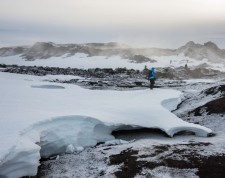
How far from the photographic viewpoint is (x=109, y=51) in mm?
133625

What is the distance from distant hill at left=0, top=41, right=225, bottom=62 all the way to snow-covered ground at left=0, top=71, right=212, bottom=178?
331 ft

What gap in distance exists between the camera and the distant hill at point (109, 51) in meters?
132

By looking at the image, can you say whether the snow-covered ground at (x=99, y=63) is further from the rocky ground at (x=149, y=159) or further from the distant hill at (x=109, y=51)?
the rocky ground at (x=149, y=159)

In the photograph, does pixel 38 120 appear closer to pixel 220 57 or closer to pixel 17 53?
pixel 220 57

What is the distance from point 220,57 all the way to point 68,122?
13675cm

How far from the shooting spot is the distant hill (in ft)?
432

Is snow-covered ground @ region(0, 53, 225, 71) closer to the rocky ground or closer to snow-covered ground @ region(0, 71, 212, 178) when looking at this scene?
snow-covered ground @ region(0, 71, 212, 178)

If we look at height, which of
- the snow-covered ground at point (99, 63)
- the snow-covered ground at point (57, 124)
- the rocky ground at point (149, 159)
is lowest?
the rocky ground at point (149, 159)

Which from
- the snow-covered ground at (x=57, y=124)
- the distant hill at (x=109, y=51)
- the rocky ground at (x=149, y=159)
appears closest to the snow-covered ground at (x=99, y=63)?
the distant hill at (x=109, y=51)

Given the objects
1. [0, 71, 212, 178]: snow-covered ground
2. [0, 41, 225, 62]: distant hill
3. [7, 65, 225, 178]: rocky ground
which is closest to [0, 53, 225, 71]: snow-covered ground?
[0, 41, 225, 62]: distant hill

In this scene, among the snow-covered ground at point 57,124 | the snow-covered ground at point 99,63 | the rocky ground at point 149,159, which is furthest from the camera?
the snow-covered ground at point 99,63

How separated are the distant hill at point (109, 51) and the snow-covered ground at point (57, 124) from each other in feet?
331

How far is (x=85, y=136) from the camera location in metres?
13.6

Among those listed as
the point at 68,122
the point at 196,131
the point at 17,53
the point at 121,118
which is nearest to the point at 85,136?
the point at 68,122
